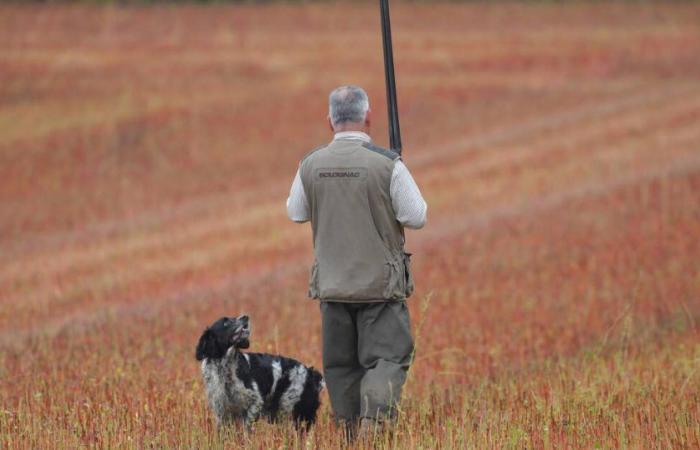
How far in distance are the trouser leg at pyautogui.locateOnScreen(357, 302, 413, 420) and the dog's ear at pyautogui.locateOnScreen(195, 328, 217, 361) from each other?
0.82 metres

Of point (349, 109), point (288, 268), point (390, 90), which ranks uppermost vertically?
point (390, 90)

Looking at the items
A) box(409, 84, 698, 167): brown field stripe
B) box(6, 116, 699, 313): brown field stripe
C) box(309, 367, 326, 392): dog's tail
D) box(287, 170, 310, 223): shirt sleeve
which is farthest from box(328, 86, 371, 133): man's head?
box(409, 84, 698, 167): brown field stripe

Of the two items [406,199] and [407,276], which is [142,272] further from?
[406,199]

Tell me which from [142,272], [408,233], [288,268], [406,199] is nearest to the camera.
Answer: [406,199]

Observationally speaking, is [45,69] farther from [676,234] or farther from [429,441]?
[429,441]

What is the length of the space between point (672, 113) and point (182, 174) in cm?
1175

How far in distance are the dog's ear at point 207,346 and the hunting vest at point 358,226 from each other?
25.5 inches

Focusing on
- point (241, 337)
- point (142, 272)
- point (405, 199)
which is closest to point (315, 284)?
point (241, 337)

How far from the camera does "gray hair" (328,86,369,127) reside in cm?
667

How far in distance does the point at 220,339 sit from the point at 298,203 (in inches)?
34.7

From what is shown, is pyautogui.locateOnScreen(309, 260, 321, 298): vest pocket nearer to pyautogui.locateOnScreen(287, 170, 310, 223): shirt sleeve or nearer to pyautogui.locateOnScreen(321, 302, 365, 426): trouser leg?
pyautogui.locateOnScreen(321, 302, 365, 426): trouser leg

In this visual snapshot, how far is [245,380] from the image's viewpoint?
6797 mm

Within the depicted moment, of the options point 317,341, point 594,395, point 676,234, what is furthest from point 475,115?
point 594,395

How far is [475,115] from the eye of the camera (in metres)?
32.6
